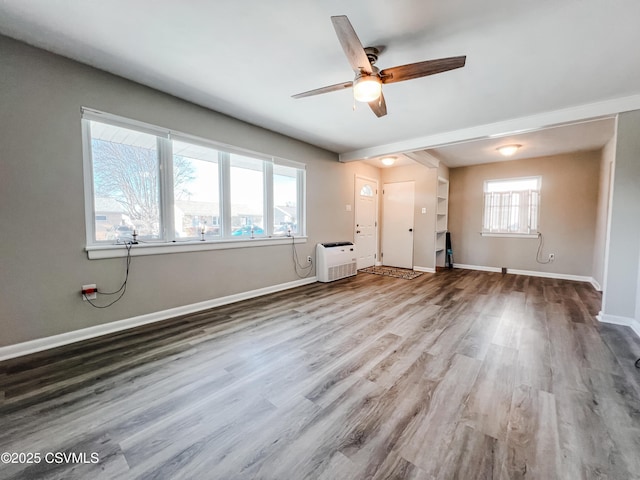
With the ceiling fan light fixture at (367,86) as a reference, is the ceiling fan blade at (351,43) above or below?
above

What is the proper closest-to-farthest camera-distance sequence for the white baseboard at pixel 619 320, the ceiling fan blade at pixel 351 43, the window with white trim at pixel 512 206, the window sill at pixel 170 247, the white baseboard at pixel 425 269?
the ceiling fan blade at pixel 351 43 → the window sill at pixel 170 247 → the white baseboard at pixel 619 320 → the window with white trim at pixel 512 206 → the white baseboard at pixel 425 269

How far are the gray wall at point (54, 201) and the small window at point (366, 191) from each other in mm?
3802

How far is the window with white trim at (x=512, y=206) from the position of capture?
216 inches

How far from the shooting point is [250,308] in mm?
3324

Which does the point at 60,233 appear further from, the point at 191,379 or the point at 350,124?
the point at 350,124

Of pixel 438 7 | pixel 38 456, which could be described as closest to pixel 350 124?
pixel 438 7

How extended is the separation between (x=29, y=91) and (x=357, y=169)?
15.8 feet

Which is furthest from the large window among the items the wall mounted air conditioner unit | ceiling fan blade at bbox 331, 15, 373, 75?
ceiling fan blade at bbox 331, 15, 373, 75

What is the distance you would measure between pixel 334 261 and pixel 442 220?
3.30 meters

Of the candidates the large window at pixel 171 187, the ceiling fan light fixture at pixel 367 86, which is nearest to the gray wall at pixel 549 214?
the large window at pixel 171 187

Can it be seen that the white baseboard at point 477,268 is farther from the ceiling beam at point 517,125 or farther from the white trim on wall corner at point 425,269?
the ceiling beam at point 517,125

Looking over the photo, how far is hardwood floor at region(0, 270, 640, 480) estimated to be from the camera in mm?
1202

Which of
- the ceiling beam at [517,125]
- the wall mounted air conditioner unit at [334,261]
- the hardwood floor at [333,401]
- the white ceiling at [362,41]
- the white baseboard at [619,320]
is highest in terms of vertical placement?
the white ceiling at [362,41]

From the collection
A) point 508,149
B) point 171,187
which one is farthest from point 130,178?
point 508,149
